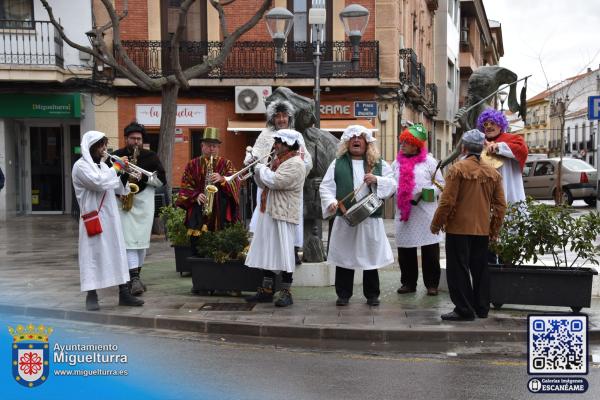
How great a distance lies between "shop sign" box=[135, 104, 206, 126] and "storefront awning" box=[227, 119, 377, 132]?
941 millimetres

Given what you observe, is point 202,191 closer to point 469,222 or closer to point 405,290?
point 405,290

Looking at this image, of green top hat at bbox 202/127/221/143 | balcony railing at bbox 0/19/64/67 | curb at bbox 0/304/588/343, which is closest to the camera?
curb at bbox 0/304/588/343

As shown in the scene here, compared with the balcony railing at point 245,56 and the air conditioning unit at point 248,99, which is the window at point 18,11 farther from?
the air conditioning unit at point 248,99

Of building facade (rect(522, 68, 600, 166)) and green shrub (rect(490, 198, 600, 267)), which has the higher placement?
building facade (rect(522, 68, 600, 166))

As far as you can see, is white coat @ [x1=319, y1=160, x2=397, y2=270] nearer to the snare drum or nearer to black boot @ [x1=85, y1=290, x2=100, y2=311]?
the snare drum

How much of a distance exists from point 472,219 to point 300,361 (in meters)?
2.26

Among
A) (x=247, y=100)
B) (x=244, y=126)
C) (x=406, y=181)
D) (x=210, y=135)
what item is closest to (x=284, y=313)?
(x=406, y=181)

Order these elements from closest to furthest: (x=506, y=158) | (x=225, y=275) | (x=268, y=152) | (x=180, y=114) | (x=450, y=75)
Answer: (x=506, y=158), (x=268, y=152), (x=225, y=275), (x=180, y=114), (x=450, y=75)

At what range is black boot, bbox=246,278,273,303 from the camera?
862cm

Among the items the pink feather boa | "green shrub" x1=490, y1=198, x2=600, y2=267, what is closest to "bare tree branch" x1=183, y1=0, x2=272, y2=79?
the pink feather boa

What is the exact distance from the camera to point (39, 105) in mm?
22859

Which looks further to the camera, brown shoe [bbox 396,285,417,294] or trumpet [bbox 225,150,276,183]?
brown shoe [bbox 396,285,417,294]

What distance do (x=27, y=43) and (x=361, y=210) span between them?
17039mm

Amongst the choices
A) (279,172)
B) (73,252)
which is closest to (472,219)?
(279,172)
